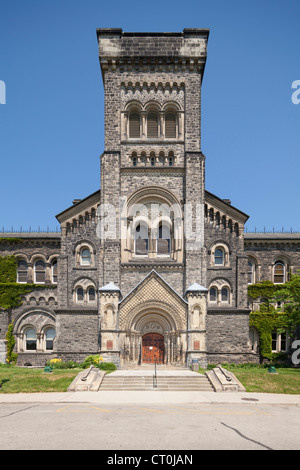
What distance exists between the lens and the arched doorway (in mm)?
32156

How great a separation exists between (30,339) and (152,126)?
20.9 metres

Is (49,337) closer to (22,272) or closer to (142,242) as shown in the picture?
(22,272)

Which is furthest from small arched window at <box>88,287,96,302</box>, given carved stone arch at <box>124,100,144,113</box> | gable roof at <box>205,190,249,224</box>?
carved stone arch at <box>124,100,144,113</box>

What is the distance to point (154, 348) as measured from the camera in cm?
3212

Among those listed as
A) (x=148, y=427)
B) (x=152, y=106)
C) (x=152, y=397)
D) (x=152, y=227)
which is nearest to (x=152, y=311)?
(x=152, y=227)

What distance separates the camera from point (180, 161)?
112ft

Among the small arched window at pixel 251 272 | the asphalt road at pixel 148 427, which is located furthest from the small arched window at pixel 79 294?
the asphalt road at pixel 148 427

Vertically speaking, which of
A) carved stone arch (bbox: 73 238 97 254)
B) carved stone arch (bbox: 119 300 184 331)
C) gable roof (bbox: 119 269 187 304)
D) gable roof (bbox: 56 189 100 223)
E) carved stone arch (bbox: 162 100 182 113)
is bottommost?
carved stone arch (bbox: 119 300 184 331)

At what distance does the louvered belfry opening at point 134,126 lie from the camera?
34750mm

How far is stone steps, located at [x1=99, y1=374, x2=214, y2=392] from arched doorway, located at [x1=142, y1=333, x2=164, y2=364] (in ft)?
26.4

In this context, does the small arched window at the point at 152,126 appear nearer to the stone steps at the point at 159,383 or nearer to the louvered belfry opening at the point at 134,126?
the louvered belfry opening at the point at 134,126

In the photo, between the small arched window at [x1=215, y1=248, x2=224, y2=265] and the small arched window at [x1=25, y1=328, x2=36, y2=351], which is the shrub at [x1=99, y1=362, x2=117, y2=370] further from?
the small arched window at [x1=215, y1=248, x2=224, y2=265]

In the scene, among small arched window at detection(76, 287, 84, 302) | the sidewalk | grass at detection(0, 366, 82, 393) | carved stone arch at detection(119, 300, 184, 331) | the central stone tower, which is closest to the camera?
the sidewalk
